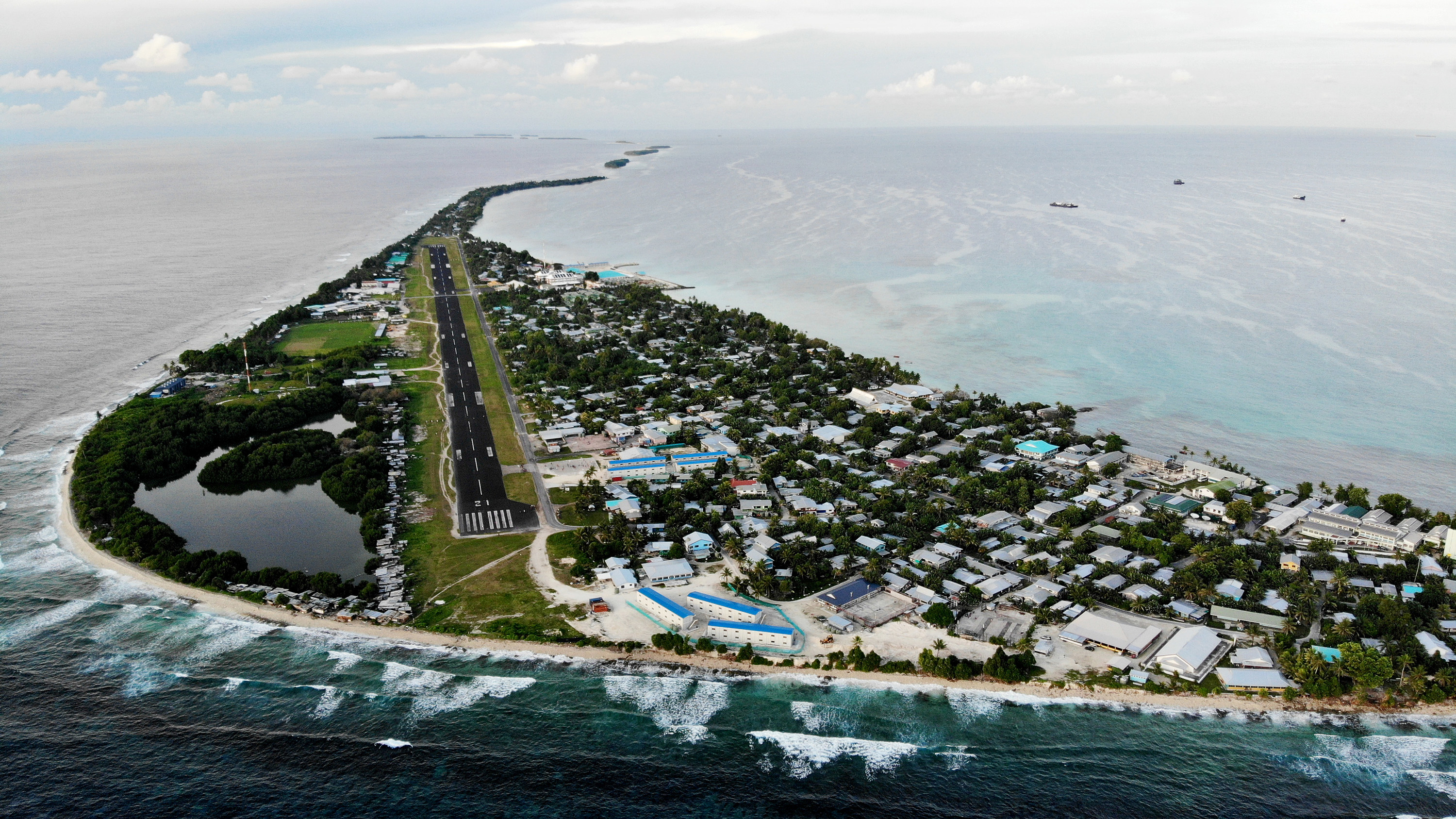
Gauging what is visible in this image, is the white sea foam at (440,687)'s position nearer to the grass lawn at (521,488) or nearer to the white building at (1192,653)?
the grass lawn at (521,488)

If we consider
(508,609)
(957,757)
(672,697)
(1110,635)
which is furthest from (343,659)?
(1110,635)

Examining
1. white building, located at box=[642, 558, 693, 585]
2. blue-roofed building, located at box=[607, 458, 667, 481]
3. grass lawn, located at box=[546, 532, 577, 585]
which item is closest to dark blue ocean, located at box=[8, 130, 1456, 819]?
white building, located at box=[642, 558, 693, 585]

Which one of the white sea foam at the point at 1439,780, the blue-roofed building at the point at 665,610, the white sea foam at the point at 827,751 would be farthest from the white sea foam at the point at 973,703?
the white sea foam at the point at 1439,780

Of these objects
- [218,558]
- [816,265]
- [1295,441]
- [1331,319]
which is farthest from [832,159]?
[218,558]

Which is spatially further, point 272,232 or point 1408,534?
point 272,232

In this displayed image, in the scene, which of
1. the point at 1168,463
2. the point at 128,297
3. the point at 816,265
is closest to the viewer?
the point at 1168,463

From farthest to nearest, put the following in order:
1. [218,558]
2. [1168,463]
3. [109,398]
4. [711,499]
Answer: [109,398]
[1168,463]
[711,499]
[218,558]

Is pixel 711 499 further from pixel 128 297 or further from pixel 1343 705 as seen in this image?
pixel 128 297

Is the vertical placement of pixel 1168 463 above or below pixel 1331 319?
below
